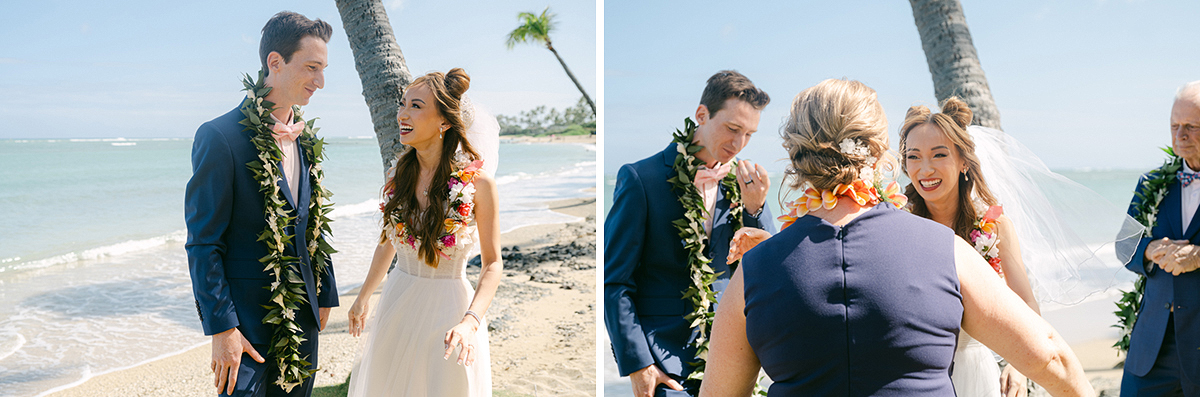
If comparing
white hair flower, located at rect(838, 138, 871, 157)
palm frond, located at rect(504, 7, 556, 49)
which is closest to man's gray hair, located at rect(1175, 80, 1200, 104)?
white hair flower, located at rect(838, 138, 871, 157)

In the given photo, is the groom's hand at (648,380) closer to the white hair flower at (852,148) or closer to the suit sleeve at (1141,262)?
the white hair flower at (852,148)

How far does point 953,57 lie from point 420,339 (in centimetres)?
488

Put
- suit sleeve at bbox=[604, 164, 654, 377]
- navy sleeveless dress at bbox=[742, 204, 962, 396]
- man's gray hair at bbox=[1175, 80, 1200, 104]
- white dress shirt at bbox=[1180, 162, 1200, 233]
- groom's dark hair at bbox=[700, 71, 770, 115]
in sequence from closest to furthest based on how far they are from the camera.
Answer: navy sleeveless dress at bbox=[742, 204, 962, 396], suit sleeve at bbox=[604, 164, 654, 377], groom's dark hair at bbox=[700, 71, 770, 115], man's gray hair at bbox=[1175, 80, 1200, 104], white dress shirt at bbox=[1180, 162, 1200, 233]

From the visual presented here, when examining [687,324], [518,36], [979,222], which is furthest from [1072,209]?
[518,36]

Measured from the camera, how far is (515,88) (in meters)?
82.4

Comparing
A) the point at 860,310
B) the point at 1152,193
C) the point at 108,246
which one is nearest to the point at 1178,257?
the point at 1152,193

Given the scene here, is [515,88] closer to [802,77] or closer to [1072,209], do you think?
[802,77]

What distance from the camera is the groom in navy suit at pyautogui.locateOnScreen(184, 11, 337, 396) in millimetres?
2936

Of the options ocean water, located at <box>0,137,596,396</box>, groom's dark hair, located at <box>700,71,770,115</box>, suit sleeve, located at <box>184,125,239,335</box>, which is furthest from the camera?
ocean water, located at <box>0,137,596,396</box>

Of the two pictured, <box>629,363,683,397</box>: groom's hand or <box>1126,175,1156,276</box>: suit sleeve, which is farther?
<box>1126,175,1156,276</box>: suit sleeve

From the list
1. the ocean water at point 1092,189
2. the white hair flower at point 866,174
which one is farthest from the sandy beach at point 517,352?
the white hair flower at point 866,174

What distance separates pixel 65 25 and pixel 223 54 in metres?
8.36

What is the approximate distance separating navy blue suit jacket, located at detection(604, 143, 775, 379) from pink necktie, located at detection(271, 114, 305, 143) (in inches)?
64.4

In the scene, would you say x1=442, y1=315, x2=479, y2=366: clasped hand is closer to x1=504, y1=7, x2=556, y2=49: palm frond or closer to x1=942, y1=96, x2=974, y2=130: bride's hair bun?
x1=942, y1=96, x2=974, y2=130: bride's hair bun
